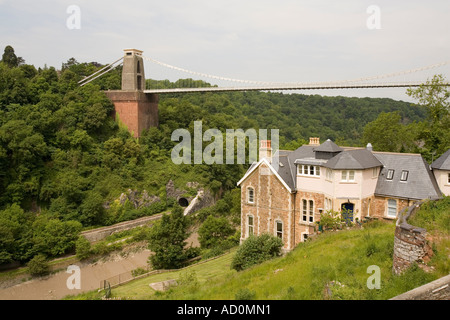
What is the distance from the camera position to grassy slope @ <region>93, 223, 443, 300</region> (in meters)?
10.4

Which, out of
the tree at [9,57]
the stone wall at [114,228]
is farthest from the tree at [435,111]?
the tree at [9,57]

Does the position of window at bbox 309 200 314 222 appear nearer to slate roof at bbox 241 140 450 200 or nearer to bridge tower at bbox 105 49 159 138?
slate roof at bbox 241 140 450 200

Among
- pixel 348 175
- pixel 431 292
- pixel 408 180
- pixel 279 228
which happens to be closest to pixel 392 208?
pixel 408 180

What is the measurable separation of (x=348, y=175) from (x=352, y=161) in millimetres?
763

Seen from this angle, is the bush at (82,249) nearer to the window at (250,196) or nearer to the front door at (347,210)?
the window at (250,196)

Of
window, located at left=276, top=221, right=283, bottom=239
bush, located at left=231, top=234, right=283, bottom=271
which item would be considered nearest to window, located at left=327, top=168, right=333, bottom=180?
window, located at left=276, top=221, right=283, bottom=239

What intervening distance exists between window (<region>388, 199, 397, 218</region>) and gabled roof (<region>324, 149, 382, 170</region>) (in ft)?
6.68

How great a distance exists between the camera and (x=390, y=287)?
33.8 ft

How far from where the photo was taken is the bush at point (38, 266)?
27.2 meters

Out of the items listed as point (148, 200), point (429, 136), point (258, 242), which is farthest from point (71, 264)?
point (429, 136)

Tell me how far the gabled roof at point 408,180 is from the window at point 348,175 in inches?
73.0

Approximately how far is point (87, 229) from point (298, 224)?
63.9 ft

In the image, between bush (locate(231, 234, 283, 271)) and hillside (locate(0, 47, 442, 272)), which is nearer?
bush (locate(231, 234, 283, 271))

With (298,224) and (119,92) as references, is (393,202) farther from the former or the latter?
(119,92)
